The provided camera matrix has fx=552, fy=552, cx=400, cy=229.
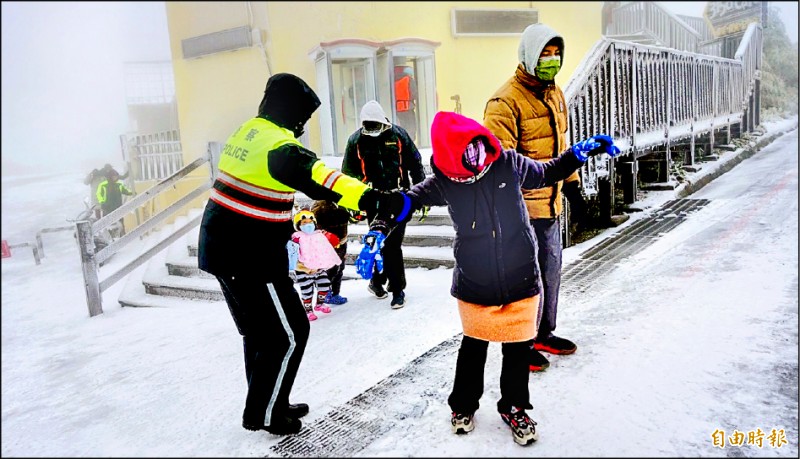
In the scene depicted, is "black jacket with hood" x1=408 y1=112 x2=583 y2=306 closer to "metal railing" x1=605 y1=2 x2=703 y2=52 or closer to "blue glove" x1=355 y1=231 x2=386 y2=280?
"blue glove" x1=355 y1=231 x2=386 y2=280

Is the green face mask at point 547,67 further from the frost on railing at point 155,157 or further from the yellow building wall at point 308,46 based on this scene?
the frost on railing at point 155,157

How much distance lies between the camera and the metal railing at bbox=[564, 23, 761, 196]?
5316 millimetres

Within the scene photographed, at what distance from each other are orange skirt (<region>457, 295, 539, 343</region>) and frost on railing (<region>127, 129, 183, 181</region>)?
546cm

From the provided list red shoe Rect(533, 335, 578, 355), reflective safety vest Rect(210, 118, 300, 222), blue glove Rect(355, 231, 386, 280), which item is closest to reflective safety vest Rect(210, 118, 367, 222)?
reflective safety vest Rect(210, 118, 300, 222)

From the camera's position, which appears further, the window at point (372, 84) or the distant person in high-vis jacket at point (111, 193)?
the window at point (372, 84)

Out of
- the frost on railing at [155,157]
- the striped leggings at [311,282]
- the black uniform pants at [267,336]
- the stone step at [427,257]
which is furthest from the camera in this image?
the frost on railing at [155,157]

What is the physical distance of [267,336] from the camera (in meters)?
2.27

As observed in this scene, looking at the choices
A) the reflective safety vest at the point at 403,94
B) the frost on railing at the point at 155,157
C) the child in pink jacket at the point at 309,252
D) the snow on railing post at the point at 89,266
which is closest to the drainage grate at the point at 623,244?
the child in pink jacket at the point at 309,252

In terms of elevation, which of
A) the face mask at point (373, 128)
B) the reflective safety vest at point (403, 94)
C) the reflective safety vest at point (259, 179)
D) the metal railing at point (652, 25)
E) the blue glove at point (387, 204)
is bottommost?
the blue glove at point (387, 204)

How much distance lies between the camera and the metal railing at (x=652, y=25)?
461 cm

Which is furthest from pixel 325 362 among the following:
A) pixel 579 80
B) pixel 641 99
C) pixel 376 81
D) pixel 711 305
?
pixel 376 81

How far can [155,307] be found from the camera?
5.16 m

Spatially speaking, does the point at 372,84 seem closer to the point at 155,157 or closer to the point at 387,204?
the point at 155,157

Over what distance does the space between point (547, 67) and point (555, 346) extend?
1.41 meters
